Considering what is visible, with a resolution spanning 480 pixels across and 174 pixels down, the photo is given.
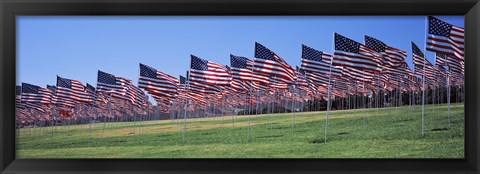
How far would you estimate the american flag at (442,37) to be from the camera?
16.4 feet

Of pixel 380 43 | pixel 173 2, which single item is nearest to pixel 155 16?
pixel 173 2

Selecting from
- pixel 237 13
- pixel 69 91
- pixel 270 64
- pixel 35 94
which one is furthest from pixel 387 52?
pixel 35 94

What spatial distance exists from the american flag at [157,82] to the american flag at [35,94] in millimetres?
4867

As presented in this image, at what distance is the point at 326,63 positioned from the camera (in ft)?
30.5

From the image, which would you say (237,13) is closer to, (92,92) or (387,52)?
(387,52)

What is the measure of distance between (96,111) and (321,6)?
1917 centimetres

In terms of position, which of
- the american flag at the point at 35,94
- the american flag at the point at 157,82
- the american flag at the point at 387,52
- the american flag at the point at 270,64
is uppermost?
the american flag at the point at 387,52

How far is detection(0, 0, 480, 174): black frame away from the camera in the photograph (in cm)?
316

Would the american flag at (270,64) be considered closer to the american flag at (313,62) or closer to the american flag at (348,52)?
the american flag at (348,52)

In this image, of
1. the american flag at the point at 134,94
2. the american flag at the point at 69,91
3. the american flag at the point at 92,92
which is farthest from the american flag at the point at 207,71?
the american flag at the point at 92,92

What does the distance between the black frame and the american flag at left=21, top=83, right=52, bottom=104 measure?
1045 centimetres

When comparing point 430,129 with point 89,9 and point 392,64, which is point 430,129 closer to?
point 392,64

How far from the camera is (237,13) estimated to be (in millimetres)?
3203

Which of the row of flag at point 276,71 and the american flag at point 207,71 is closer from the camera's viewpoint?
the row of flag at point 276,71
